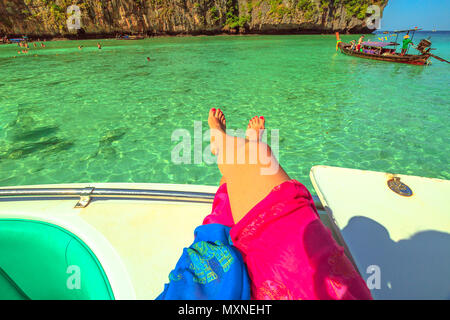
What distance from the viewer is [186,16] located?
4231 cm

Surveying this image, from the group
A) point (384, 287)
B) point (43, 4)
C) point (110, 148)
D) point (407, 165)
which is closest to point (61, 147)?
point (110, 148)

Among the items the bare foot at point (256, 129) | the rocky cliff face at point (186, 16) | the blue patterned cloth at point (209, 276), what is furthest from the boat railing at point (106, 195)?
the rocky cliff face at point (186, 16)

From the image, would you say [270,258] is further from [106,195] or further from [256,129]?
[256,129]

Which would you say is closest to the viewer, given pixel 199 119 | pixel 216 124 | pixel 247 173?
pixel 247 173

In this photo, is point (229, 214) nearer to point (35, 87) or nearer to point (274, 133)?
point (274, 133)

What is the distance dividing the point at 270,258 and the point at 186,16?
170 feet

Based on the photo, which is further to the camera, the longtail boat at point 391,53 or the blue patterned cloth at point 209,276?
the longtail boat at point 391,53

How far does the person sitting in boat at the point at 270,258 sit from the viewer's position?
2.52ft

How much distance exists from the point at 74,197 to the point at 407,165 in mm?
4884

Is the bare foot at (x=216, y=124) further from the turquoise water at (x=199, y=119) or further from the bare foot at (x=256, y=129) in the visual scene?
the turquoise water at (x=199, y=119)

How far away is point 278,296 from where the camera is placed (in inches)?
32.9

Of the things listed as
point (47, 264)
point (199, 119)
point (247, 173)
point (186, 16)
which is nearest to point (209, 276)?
point (247, 173)

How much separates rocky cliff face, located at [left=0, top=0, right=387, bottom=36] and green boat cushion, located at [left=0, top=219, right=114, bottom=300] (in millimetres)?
50278

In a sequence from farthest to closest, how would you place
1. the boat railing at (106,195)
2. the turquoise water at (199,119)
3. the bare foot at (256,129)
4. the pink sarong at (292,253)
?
the turquoise water at (199,119) < the bare foot at (256,129) < the boat railing at (106,195) < the pink sarong at (292,253)
